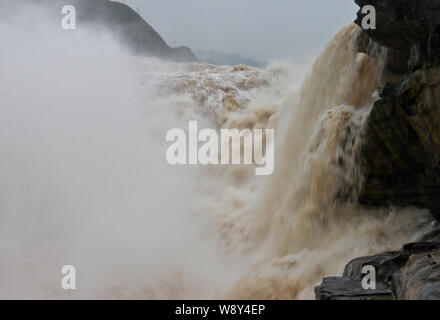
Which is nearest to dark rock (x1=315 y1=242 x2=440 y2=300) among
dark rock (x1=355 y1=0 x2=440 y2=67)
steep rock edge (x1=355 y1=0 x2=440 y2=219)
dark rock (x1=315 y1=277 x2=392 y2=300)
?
dark rock (x1=315 y1=277 x2=392 y2=300)

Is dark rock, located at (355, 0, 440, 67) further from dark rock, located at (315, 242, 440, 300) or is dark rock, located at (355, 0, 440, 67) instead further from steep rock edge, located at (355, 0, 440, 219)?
dark rock, located at (315, 242, 440, 300)

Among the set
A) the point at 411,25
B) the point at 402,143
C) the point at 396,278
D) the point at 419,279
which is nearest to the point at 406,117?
the point at 402,143

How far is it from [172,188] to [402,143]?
6544 mm

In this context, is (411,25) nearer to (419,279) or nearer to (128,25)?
(419,279)

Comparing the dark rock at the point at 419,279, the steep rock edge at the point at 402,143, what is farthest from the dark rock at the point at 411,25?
the dark rock at the point at 419,279

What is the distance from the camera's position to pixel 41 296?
661cm

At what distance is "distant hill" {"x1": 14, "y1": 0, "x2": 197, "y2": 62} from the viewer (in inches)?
1305

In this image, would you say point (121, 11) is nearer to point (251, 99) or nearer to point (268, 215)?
point (251, 99)

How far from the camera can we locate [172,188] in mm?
10898

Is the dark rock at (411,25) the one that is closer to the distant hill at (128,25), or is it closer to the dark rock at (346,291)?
the dark rock at (346,291)

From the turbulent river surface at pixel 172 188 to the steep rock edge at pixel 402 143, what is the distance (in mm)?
304

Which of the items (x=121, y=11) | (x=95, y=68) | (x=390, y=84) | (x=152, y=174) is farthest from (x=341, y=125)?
(x=121, y=11)

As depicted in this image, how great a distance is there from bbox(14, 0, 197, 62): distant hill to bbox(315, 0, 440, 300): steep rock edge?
27.7 m
